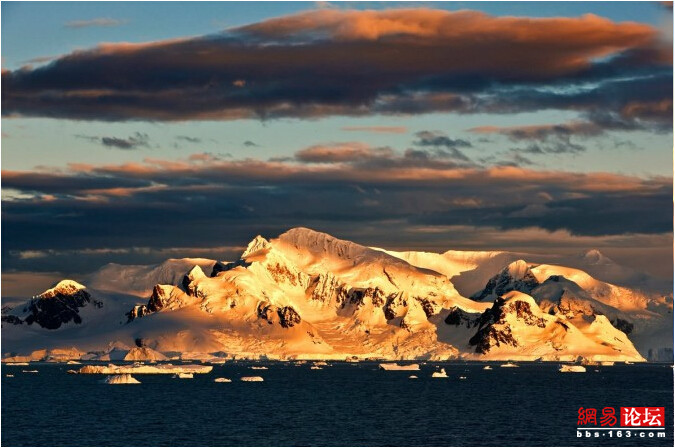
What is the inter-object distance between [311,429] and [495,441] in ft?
A: 104

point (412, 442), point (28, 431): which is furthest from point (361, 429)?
point (28, 431)

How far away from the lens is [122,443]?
176 m

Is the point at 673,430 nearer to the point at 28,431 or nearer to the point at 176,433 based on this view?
the point at 176,433

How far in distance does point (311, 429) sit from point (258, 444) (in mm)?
24259

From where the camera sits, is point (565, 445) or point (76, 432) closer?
point (565, 445)

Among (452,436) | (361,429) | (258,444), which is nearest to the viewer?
(258,444)

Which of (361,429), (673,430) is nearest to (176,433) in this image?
(361,429)

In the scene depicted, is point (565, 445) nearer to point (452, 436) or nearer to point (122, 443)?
point (452, 436)

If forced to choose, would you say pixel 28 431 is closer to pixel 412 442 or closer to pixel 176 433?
pixel 176 433

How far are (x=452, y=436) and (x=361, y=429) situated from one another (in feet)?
58.8

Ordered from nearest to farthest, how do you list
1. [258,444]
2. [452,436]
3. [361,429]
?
[258,444]
[452,436]
[361,429]

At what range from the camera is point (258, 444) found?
6875 inches

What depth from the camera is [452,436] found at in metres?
186

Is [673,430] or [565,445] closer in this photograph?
[565,445]
